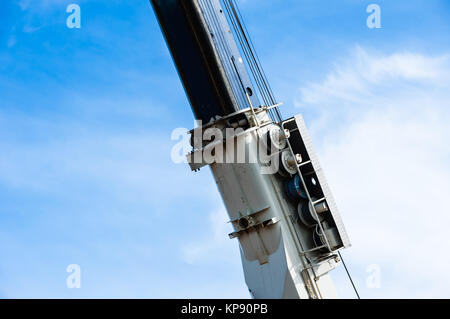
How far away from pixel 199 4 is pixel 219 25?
0.80m

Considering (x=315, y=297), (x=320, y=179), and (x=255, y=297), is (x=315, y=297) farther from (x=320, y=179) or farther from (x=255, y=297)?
(x=320, y=179)

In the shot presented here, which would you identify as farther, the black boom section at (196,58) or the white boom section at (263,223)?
the black boom section at (196,58)

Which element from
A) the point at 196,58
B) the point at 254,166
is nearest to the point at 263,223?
the point at 254,166

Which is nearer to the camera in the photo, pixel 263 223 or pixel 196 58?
pixel 263 223

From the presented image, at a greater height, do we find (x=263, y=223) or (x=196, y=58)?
(x=196, y=58)

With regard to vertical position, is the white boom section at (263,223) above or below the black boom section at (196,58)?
below

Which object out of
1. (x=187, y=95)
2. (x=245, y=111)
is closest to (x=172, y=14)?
(x=187, y=95)

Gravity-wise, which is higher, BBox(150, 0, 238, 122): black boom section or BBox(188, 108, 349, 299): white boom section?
BBox(150, 0, 238, 122): black boom section

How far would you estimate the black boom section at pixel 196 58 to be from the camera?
15406 millimetres

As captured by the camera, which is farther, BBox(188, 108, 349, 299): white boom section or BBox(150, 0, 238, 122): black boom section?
BBox(150, 0, 238, 122): black boom section

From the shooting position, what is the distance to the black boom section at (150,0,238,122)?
50.5 ft

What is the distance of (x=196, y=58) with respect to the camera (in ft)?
51.0

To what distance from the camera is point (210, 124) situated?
51.0ft

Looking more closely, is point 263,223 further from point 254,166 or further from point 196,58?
point 196,58
